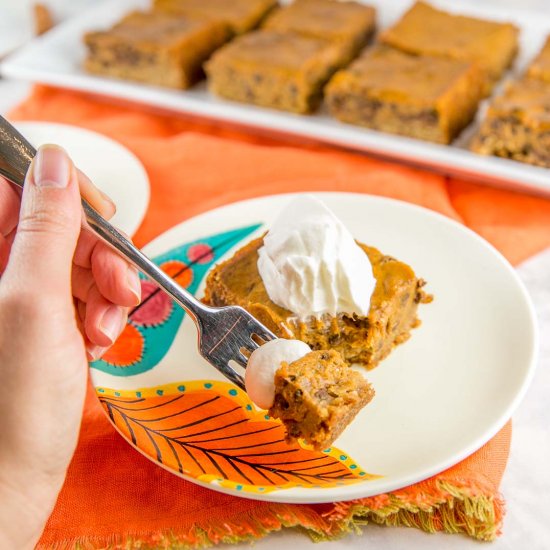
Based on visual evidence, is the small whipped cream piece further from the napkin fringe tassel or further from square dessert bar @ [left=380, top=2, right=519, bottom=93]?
square dessert bar @ [left=380, top=2, right=519, bottom=93]

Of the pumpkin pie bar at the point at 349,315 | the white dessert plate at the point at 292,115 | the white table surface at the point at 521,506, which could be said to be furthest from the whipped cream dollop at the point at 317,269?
the white dessert plate at the point at 292,115

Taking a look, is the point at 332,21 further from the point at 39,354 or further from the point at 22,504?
the point at 22,504

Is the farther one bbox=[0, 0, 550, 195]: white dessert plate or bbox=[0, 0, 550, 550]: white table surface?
bbox=[0, 0, 550, 195]: white dessert plate

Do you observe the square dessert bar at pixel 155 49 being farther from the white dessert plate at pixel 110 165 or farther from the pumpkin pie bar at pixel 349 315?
the pumpkin pie bar at pixel 349 315

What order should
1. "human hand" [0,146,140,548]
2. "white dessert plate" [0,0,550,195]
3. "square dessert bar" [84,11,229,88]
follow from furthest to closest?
"square dessert bar" [84,11,229,88]
"white dessert plate" [0,0,550,195]
"human hand" [0,146,140,548]

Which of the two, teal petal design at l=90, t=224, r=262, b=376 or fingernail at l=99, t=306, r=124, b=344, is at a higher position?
fingernail at l=99, t=306, r=124, b=344

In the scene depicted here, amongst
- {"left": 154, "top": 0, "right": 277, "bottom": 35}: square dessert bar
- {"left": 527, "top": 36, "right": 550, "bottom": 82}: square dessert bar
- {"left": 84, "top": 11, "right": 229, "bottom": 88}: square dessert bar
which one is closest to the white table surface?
{"left": 527, "top": 36, "right": 550, "bottom": 82}: square dessert bar

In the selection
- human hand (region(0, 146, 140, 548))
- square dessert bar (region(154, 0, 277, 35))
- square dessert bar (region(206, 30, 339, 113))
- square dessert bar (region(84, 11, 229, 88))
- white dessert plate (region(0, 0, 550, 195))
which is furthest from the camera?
square dessert bar (region(154, 0, 277, 35))
